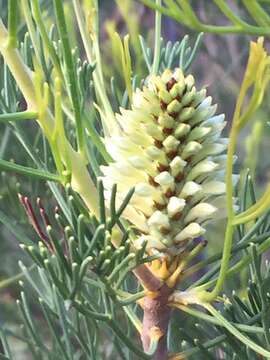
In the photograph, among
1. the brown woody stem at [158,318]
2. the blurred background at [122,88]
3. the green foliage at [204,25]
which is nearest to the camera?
the green foliage at [204,25]

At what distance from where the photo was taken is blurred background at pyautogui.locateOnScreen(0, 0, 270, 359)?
2.53 ft

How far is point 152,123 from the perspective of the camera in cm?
46

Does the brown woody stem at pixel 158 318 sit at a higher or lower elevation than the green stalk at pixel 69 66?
lower

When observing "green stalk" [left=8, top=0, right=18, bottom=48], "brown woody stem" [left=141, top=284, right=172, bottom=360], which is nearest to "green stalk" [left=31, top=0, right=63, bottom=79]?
"green stalk" [left=8, top=0, right=18, bottom=48]

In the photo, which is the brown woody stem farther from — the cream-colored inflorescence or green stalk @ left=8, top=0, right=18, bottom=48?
green stalk @ left=8, top=0, right=18, bottom=48

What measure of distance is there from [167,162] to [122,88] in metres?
0.47

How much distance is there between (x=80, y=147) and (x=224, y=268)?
0.35 feet

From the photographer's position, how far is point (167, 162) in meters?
0.46

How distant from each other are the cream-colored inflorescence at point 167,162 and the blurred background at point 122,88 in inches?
3.1

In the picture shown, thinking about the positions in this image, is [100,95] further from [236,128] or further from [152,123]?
[236,128]

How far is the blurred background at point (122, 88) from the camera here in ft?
2.53

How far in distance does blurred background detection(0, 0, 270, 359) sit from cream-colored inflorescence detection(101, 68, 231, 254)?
8cm

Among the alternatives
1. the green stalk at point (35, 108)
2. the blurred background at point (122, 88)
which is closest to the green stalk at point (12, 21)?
the green stalk at point (35, 108)

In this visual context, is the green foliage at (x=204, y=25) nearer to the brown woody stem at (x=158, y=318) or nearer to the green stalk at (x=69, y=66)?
the green stalk at (x=69, y=66)
